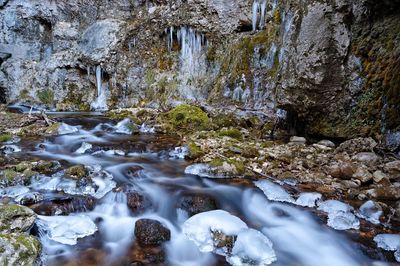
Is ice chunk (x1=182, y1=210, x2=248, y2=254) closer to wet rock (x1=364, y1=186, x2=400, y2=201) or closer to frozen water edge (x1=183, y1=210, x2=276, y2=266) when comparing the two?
frozen water edge (x1=183, y1=210, x2=276, y2=266)

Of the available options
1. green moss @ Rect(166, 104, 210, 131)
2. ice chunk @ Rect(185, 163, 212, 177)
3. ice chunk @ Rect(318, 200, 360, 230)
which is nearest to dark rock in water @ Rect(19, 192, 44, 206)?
ice chunk @ Rect(185, 163, 212, 177)

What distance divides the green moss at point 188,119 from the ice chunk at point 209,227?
4629mm

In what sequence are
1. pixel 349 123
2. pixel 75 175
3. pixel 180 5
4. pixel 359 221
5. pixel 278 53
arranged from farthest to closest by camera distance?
pixel 180 5 < pixel 278 53 < pixel 349 123 < pixel 75 175 < pixel 359 221

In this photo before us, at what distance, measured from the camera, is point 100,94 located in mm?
14555

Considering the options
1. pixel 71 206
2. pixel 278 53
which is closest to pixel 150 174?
pixel 71 206

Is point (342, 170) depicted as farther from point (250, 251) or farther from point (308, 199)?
point (250, 251)

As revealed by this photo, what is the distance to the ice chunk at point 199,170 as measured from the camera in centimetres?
492

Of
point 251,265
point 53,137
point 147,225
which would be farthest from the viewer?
point 53,137

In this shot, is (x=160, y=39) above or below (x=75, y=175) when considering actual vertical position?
above

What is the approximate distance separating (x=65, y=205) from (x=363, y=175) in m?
3.87

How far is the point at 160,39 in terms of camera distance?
14.0 meters

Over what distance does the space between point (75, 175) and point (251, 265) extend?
9.12ft

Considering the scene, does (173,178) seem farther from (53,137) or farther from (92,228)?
(53,137)

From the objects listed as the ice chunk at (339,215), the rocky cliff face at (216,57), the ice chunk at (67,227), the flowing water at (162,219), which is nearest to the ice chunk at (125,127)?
the flowing water at (162,219)
